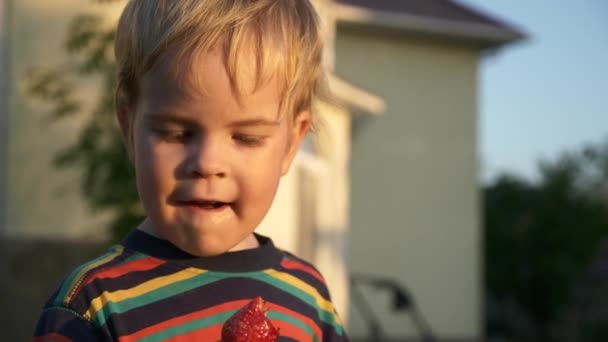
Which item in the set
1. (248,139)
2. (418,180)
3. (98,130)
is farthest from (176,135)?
(418,180)

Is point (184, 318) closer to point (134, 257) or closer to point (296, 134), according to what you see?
point (134, 257)

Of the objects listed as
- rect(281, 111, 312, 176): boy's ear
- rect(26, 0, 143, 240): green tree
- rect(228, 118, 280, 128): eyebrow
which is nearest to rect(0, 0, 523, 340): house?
rect(26, 0, 143, 240): green tree

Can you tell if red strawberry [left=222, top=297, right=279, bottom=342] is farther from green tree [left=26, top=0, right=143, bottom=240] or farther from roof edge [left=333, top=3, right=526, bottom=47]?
roof edge [left=333, top=3, right=526, bottom=47]

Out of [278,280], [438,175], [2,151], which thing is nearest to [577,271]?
[438,175]

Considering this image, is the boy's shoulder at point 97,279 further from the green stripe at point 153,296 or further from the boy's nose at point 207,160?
the boy's nose at point 207,160

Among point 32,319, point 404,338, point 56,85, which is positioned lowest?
point 404,338

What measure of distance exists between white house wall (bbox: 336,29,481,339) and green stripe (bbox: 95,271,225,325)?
1501cm

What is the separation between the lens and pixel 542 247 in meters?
22.5

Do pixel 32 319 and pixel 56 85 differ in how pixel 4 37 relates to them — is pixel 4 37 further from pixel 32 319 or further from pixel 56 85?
pixel 32 319

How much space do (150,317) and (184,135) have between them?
340 millimetres

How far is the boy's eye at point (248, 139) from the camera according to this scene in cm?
204

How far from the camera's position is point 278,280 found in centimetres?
223

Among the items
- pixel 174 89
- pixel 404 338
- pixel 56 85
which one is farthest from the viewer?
pixel 404 338

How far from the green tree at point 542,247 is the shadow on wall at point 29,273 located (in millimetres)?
15270
